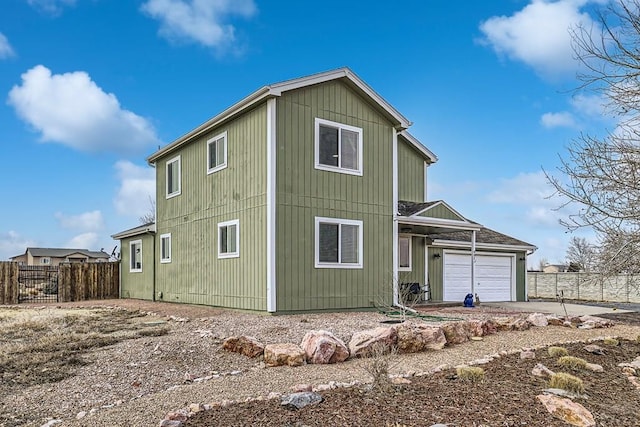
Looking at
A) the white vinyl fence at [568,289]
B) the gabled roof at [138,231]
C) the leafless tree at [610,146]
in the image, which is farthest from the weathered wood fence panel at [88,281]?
the white vinyl fence at [568,289]

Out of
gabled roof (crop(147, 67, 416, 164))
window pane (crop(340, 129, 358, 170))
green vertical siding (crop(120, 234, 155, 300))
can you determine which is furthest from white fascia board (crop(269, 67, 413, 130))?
green vertical siding (crop(120, 234, 155, 300))

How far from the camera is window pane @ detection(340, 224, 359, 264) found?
1284 cm

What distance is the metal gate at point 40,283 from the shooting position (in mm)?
21916

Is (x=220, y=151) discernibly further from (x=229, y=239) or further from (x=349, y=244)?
(x=349, y=244)

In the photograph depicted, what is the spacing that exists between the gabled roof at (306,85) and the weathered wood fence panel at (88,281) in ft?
31.4

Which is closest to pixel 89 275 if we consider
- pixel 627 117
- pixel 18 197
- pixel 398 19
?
pixel 18 197

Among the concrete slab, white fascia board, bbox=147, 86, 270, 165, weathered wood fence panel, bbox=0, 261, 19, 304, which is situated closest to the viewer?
white fascia board, bbox=147, 86, 270, 165

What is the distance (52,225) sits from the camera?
63.2 feet

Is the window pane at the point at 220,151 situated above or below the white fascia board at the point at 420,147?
below

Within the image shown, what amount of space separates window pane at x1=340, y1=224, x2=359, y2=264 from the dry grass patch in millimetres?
4994

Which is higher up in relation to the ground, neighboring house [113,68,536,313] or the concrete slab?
neighboring house [113,68,536,313]

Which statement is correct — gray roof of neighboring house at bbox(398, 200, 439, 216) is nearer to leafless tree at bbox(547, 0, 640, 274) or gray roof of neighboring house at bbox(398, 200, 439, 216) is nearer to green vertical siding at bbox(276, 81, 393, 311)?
green vertical siding at bbox(276, 81, 393, 311)

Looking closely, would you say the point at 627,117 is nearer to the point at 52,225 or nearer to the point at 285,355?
the point at 285,355

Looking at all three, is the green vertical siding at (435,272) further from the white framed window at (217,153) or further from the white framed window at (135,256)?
the white framed window at (135,256)
